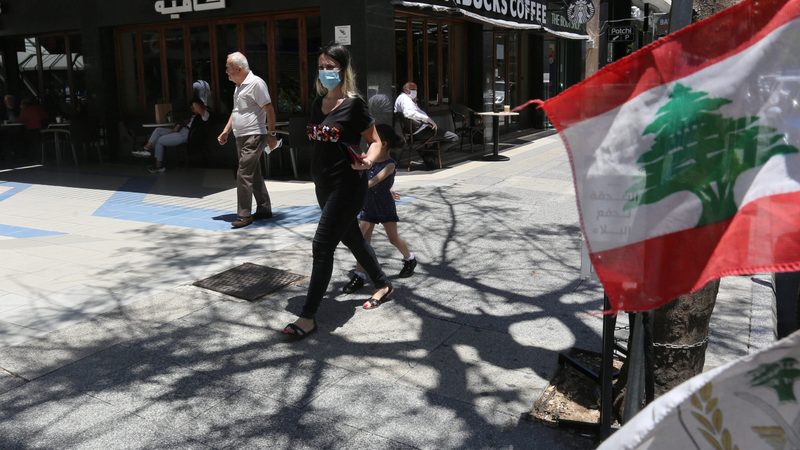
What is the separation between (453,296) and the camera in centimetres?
545

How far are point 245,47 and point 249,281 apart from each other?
299 inches

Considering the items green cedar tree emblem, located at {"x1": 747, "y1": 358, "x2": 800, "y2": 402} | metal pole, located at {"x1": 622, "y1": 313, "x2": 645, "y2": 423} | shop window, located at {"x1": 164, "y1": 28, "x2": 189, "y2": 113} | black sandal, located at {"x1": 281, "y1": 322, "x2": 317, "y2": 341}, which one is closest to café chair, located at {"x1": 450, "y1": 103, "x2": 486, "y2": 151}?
shop window, located at {"x1": 164, "y1": 28, "x2": 189, "y2": 113}

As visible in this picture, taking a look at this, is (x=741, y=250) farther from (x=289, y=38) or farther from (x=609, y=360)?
(x=289, y=38)

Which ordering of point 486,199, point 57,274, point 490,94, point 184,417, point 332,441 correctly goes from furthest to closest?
point 490,94 < point 486,199 < point 57,274 < point 184,417 < point 332,441

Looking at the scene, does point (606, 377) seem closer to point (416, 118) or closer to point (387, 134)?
point (387, 134)

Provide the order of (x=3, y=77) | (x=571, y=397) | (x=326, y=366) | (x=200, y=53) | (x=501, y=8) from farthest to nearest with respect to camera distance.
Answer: (x=3, y=77), (x=501, y=8), (x=200, y=53), (x=326, y=366), (x=571, y=397)

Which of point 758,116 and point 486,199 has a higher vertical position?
point 758,116

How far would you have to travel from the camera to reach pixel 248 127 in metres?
7.84

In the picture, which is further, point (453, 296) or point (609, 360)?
point (453, 296)

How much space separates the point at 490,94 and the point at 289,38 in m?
5.63

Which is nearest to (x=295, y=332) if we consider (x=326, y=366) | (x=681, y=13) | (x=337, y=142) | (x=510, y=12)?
(x=326, y=366)

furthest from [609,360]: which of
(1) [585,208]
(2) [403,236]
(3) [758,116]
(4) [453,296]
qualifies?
(2) [403,236]

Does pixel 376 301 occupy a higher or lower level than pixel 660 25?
lower

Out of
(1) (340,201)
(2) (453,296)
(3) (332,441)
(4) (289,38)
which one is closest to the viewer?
(3) (332,441)
